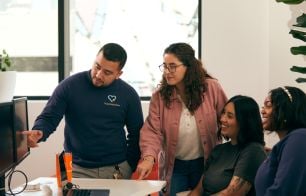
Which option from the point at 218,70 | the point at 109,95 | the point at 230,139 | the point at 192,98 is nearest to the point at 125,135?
the point at 109,95

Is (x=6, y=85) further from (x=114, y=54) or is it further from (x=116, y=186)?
(x=116, y=186)

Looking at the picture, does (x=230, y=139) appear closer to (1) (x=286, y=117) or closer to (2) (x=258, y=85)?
(1) (x=286, y=117)

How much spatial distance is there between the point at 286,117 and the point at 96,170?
1.17 m

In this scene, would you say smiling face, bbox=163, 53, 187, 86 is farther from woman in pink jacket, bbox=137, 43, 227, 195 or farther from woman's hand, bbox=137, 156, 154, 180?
woman's hand, bbox=137, 156, 154, 180

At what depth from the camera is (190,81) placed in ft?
8.96

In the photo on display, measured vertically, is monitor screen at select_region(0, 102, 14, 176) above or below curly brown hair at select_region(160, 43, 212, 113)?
below

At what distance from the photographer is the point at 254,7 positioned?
12.7 ft

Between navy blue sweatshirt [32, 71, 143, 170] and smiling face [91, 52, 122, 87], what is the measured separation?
0.24 feet

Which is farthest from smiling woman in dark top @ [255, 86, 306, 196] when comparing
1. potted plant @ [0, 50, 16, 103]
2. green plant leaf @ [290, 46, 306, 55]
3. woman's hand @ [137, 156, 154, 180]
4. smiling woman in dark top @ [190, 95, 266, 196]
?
potted plant @ [0, 50, 16, 103]

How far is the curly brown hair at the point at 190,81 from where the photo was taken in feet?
Result: 8.94

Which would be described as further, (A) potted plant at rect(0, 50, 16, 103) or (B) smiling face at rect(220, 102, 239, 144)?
(B) smiling face at rect(220, 102, 239, 144)

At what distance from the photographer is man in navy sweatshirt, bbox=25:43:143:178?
2643 mm

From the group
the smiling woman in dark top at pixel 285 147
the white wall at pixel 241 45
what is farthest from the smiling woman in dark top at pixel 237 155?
the white wall at pixel 241 45

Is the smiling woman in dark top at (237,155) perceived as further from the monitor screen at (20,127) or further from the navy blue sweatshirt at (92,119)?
the monitor screen at (20,127)
